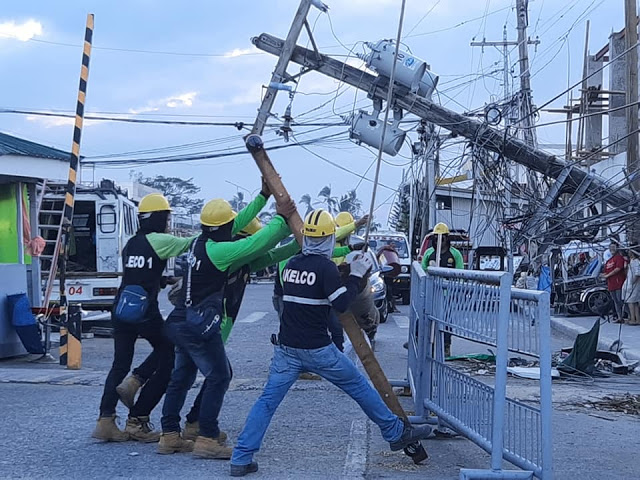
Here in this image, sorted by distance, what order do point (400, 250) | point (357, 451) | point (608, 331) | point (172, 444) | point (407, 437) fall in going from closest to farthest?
point (407, 437) → point (172, 444) → point (357, 451) → point (608, 331) → point (400, 250)

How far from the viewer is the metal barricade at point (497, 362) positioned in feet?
17.9

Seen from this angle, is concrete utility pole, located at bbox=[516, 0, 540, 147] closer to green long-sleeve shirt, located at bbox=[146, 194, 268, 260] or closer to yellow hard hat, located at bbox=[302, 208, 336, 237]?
green long-sleeve shirt, located at bbox=[146, 194, 268, 260]

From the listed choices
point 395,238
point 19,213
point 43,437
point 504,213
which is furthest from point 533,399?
point 395,238

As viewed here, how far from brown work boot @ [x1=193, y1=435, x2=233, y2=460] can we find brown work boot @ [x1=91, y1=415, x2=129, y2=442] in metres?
0.89

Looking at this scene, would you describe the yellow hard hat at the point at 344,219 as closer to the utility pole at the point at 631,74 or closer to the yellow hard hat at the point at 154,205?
the yellow hard hat at the point at 154,205

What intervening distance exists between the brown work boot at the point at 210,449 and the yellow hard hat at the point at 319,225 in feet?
5.68

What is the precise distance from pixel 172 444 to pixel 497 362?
2730mm

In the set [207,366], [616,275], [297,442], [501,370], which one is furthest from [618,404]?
[616,275]

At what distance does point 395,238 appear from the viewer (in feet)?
90.1

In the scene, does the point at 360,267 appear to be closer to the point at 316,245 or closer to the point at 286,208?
the point at 316,245

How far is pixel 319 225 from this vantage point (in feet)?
20.8

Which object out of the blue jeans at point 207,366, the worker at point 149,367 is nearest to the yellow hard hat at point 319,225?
the worker at point 149,367

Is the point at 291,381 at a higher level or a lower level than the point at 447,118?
lower

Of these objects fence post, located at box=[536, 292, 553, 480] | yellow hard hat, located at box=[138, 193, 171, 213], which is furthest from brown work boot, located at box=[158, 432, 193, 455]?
fence post, located at box=[536, 292, 553, 480]
